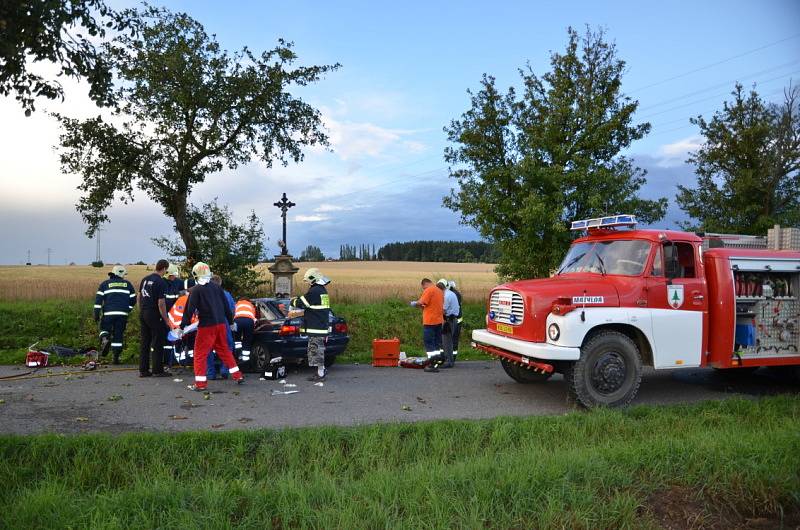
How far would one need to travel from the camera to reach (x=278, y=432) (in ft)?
19.4

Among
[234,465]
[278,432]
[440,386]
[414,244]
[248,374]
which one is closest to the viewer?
[234,465]

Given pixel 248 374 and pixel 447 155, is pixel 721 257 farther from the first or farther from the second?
pixel 447 155

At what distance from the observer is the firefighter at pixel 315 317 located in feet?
31.6

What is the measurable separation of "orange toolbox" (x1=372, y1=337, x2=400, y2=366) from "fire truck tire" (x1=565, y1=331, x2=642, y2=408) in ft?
14.8

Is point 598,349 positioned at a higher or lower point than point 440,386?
higher

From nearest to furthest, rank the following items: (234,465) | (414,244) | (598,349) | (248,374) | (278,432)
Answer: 1. (234,465)
2. (278,432)
3. (598,349)
4. (248,374)
5. (414,244)

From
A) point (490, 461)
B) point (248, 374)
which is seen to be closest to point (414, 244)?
point (248, 374)

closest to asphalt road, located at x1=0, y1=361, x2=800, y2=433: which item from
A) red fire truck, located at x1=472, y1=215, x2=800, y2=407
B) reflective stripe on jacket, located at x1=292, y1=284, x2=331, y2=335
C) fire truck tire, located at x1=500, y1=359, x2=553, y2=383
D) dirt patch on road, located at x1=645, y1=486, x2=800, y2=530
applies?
fire truck tire, located at x1=500, y1=359, x2=553, y2=383

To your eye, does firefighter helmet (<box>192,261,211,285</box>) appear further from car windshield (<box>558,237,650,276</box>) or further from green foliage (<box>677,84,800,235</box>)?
green foliage (<box>677,84,800,235</box>)

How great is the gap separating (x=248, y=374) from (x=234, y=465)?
206 inches

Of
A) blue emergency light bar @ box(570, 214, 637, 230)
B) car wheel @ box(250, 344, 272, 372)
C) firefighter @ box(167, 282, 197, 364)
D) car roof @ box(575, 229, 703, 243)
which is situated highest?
blue emergency light bar @ box(570, 214, 637, 230)

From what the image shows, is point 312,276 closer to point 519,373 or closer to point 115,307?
point 519,373

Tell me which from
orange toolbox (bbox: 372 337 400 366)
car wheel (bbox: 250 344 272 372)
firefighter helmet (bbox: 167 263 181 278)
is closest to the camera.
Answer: car wheel (bbox: 250 344 272 372)

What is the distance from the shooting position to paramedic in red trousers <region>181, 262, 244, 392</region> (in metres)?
8.73
